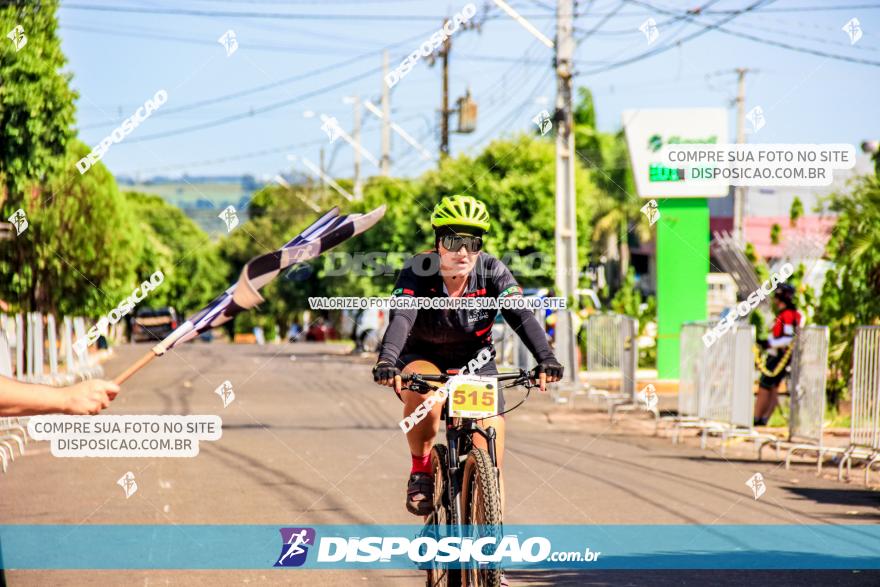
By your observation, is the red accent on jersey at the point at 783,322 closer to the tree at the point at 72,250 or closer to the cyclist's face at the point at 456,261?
the cyclist's face at the point at 456,261

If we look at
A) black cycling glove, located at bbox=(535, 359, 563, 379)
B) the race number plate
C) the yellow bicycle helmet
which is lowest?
the race number plate

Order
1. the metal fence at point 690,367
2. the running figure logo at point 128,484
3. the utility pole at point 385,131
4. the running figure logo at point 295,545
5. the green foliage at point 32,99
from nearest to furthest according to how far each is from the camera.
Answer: the running figure logo at point 295,545, the running figure logo at point 128,484, the green foliage at point 32,99, the metal fence at point 690,367, the utility pole at point 385,131

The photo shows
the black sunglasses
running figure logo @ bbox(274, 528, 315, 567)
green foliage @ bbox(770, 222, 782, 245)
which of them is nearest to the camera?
the black sunglasses

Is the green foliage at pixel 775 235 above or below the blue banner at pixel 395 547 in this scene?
above

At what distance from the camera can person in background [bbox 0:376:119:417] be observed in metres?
3.93

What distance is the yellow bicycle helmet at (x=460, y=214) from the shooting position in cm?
659

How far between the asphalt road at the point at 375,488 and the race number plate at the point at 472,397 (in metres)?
1.69

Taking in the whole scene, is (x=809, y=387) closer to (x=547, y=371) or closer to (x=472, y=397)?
(x=547, y=371)

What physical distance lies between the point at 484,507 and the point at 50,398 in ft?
7.88

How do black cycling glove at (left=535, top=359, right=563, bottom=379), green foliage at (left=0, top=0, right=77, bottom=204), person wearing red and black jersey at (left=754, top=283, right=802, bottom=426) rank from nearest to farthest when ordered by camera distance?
black cycling glove at (left=535, top=359, right=563, bottom=379) → person wearing red and black jersey at (left=754, top=283, right=802, bottom=426) → green foliage at (left=0, top=0, right=77, bottom=204)

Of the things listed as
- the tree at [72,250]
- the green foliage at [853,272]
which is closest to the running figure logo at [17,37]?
Answer: the tree at [72,250]

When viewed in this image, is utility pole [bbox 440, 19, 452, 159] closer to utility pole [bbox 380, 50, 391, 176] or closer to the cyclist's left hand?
utility pole [bbox 380, 50, 391, 176]

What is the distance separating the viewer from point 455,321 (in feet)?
22.2

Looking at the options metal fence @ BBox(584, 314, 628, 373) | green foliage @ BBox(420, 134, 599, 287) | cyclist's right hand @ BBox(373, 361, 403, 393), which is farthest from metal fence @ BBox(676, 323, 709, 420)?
green foliage @ BBox(420, 134, 599, 287)
